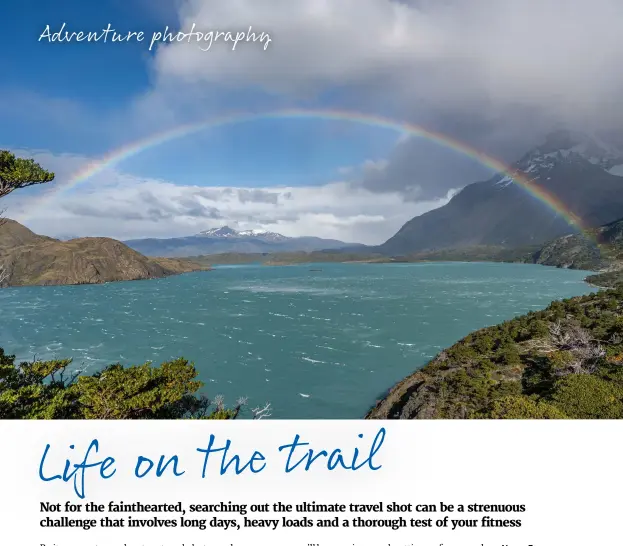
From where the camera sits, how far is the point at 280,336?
5034 cm

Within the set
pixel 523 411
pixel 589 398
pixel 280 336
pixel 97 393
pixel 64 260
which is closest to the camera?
pixel 523 411

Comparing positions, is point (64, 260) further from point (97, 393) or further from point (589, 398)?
point (589, 398)

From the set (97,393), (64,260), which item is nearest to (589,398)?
(97,393)

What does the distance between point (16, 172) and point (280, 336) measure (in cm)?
4005

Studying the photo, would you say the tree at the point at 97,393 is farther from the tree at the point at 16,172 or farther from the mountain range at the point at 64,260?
the mountain range at the point at 64,260

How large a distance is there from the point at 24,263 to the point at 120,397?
172 m

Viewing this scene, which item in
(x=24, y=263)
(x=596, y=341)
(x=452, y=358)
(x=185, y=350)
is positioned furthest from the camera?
(x=24, y=263)

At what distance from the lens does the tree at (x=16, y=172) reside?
1277cm

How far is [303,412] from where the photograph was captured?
1024 inches
